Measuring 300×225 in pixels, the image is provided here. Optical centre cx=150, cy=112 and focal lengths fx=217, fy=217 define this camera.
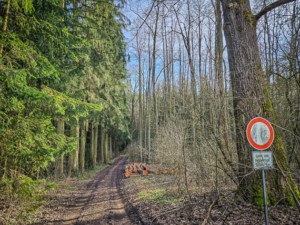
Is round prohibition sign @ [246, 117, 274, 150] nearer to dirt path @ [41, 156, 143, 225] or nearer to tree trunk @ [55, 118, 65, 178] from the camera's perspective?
dirt path @ [41, 156, 143, 225]

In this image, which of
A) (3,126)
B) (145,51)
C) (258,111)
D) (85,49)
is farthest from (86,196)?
(145,51)

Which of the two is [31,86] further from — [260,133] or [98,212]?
[260,133]

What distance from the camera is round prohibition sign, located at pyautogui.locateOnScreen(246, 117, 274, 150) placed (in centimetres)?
360

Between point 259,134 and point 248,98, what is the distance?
3.63ft

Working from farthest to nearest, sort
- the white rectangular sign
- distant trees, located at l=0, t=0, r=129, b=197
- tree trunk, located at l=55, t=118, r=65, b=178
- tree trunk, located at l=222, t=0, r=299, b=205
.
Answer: tree trunk, located at l=55, t=118, r=65, b=178
distant trees, located at l=0, t=0, r=129, b=197
tree trunk, located at l=222, t=0, r=299, b=205
the white rectangular sign

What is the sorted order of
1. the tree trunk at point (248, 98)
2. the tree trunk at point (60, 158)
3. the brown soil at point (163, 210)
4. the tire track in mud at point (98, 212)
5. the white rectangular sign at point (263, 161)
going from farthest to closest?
1. the tree trunk at point (60, 158)
2. the tire track in mud at point (98, 212)
3. the tree trunk at point (248, 98)
4. the brown soil at point (163, 210)
5. the white rectangular sign at point (263, 161)

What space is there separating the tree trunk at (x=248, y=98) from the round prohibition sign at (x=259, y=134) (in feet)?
2.96

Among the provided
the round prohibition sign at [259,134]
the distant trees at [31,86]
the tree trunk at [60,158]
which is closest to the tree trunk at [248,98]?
the round prohibition sign at [259,134]

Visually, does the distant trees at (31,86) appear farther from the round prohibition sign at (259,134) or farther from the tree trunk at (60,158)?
the round prohibition sign at (259,134)

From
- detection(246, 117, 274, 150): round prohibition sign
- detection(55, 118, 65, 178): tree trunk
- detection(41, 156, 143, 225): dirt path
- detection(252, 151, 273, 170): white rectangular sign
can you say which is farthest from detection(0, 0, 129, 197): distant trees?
detection(252, 151, 273, 170): white rectangular sign

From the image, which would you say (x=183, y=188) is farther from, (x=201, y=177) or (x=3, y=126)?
(x=3, y=126)

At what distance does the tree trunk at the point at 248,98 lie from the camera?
4.31 meters

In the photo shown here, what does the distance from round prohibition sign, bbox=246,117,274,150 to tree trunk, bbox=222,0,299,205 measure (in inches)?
35.5

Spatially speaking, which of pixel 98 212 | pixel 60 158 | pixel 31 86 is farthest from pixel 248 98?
pixel 60 158
